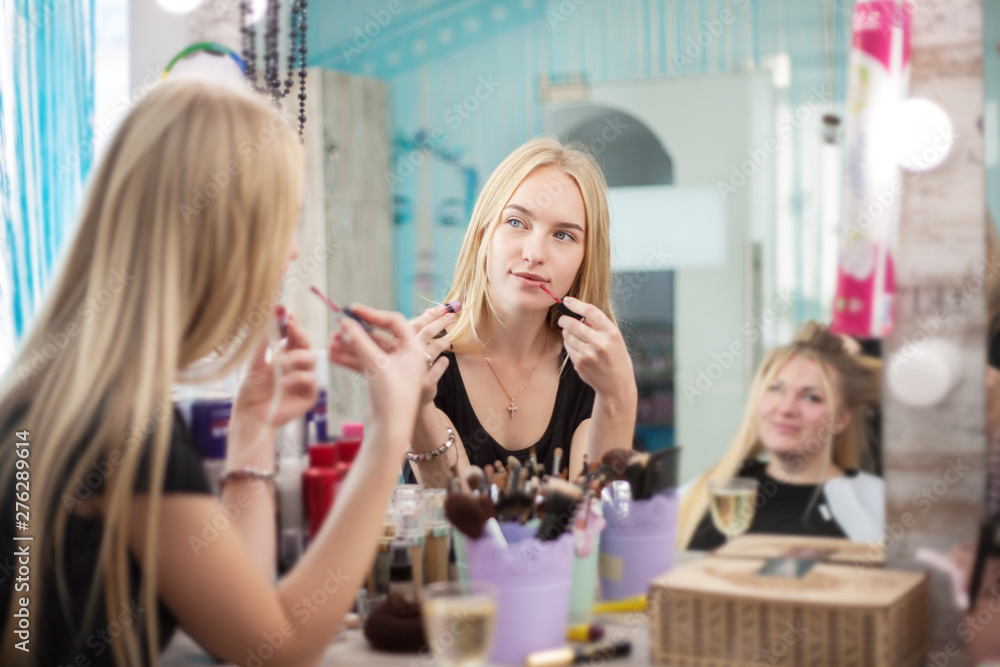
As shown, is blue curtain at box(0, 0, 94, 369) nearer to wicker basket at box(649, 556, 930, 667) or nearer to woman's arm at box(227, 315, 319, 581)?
woman's arm at box(227, 315, 319, 581)

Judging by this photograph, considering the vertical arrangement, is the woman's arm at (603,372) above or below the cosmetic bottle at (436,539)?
above

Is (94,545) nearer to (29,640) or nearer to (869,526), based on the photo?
(29,640)

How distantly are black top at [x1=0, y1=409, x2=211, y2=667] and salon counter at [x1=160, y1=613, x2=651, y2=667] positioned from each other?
0.18 ft

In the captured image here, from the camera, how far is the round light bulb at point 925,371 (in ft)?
2.67

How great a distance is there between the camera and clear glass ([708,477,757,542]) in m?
0.94

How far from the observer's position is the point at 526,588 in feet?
2.62

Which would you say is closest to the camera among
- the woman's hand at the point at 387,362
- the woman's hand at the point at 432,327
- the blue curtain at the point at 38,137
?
the woman's hand at the point at 387,362

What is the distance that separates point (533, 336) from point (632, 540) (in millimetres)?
649

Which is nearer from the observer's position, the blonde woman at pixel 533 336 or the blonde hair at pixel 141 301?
the blonde hair at pixel 141 301

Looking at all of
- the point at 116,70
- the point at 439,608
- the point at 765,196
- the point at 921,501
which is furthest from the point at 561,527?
the point at 765,196

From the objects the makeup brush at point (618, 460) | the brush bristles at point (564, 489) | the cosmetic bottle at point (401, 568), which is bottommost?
the cosmetic bottle at point (401, 568)

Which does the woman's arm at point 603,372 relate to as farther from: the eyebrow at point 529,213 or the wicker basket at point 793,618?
the wicker basket at point 793,618

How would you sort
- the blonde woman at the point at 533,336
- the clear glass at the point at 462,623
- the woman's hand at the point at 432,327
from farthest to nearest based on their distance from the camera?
the blonde woman at the point at 533,336 → the woman's hand at the point at 432,327 → the clear glass at the point at 462,623

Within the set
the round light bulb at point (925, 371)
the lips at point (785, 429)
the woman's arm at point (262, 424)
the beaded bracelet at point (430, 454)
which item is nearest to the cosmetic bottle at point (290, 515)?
the woman's arm at point (262, 424)
